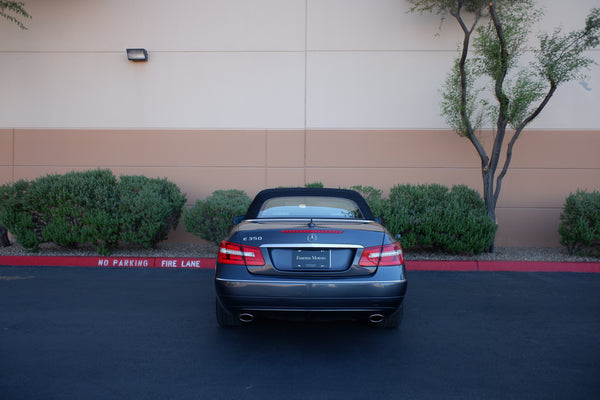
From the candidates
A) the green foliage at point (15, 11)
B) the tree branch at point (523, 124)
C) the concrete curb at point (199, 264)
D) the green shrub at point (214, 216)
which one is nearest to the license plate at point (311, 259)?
the concrete curb at point (199, 264)

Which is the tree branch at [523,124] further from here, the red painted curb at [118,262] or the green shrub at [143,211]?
the green shrub at [143,211]

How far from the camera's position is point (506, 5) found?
8711 mm

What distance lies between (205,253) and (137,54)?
488 cm

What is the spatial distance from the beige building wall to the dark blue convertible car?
20.9 ft

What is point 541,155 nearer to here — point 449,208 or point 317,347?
point 449,208

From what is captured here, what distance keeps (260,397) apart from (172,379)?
744 millimetres

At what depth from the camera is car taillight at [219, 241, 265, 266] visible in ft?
12.5

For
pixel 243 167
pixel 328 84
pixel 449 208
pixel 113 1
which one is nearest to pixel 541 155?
pixel 449 208

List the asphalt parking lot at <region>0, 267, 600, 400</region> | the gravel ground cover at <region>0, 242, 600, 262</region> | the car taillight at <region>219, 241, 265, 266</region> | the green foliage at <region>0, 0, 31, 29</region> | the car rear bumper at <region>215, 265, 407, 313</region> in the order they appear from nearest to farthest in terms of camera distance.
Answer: the asphalt parking lot at <region>0, 267, 600, 400</region> → the car rear bumper at <region>215, 265, 407, 313</region> → the car taillight at <region>219, 241, 265, 266</region> → the gravel ground cover at <region>0, 242, 600, 262</region> → the green foliage at <region>0, 0, 31, 29</region>

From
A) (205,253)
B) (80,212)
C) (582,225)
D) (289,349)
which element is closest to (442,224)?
(582,225)

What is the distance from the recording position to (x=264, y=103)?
10320mm

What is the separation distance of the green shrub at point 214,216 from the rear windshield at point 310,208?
11.2 ft

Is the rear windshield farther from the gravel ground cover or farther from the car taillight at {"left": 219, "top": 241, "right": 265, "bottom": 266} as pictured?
the gravel ground cover

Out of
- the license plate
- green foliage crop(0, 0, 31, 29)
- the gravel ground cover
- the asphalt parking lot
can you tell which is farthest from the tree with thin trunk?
green foliage crop(0, 0, 31, 29)
